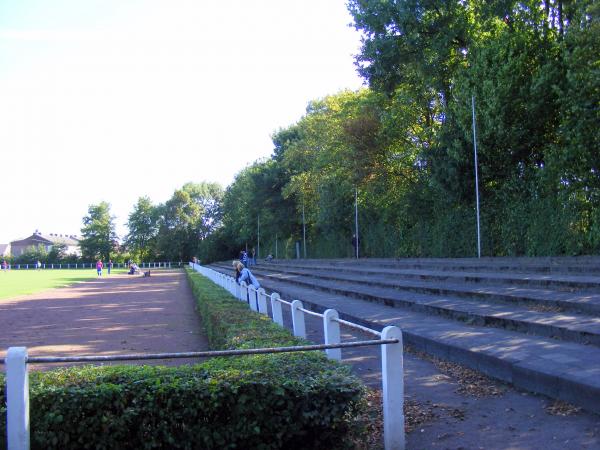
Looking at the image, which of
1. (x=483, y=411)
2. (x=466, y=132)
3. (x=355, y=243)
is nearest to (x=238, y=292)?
(x=466, y=132)

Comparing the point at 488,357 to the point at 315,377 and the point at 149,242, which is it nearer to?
the point at 315,377

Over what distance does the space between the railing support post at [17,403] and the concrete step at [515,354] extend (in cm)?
424

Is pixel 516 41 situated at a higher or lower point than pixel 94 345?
higher

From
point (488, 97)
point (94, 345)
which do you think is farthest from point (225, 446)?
point (488, 97)

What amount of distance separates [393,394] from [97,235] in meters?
99.8

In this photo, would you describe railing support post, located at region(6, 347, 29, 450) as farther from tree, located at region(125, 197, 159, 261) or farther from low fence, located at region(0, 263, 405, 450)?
tree, located at region(125, 197, 159, 261)

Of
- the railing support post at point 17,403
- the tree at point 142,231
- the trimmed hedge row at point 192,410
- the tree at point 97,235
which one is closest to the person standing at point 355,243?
the trimmed hedge row at point 192,410

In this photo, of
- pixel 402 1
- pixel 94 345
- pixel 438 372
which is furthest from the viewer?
pixel 402 1

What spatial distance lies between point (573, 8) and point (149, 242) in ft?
285

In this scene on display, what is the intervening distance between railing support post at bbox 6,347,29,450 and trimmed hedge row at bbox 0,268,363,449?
12 cm

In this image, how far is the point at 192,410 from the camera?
3.38 m

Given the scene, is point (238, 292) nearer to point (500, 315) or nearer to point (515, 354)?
point (500, 315)

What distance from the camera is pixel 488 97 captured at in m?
16.9

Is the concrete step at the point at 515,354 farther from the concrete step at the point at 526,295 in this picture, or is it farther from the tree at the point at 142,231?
the tree at the point at 142,231
